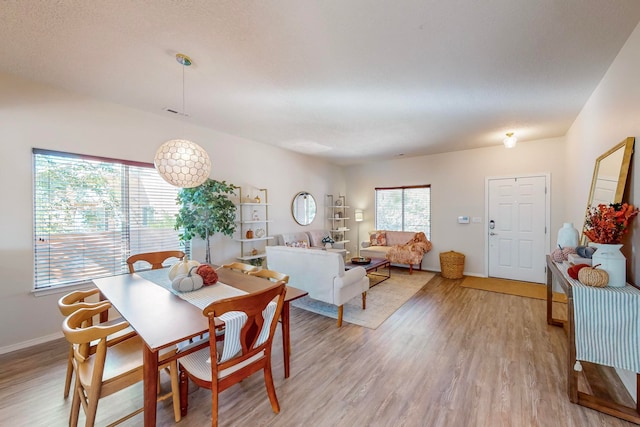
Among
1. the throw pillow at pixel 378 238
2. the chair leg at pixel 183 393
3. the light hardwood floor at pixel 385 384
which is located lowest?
the light hardwood floor at pixel 385 384

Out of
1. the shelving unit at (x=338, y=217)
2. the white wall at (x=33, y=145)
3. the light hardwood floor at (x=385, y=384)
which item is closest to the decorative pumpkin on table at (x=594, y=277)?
the light hardwood floor at (x=385, y=384)

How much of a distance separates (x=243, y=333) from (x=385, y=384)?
51.3 inches

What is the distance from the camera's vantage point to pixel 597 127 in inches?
106

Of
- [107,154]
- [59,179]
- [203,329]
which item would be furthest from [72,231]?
[203,329]

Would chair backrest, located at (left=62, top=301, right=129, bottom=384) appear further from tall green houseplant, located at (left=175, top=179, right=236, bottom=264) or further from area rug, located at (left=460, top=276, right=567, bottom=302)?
area rug, located at (left=460, top=276, right=567, bottom=302)

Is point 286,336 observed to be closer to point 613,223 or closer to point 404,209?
point 613,223

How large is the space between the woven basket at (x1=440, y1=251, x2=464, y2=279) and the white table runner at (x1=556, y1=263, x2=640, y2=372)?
3.38 metres

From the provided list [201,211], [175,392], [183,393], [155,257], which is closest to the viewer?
[175,392]

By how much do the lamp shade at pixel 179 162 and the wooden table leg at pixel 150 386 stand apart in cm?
131

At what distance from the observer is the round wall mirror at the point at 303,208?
18.8 ft

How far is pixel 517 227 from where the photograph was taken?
4.87 meters

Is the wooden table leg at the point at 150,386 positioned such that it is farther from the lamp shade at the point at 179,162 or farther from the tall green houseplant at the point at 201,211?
the tall green houseplant at the point at 201,211

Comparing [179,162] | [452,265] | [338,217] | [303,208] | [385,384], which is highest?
[179,162]

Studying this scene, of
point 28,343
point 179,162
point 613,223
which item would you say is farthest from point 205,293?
point 613,223
